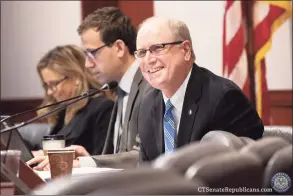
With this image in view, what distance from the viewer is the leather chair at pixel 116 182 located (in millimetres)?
645

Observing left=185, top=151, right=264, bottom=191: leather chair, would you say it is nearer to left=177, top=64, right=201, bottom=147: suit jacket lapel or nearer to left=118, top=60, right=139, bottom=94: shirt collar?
left=177, top=64, right=201, bottom=147: suit jacket lapel

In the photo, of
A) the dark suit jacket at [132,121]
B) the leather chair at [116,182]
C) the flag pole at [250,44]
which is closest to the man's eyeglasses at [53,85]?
the dark suit jacket at [132,121]

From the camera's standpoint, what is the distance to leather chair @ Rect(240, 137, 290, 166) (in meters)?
0.80

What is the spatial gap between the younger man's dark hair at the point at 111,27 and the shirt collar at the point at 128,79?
106mm

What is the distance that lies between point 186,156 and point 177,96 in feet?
4.35

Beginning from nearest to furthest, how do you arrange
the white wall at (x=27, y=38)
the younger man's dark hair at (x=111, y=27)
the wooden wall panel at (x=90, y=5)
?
the younger man's dark hair at (x=111, y=27), the wooden wall panel at (x=90, y=5), the white wall at (x=27, y=38)

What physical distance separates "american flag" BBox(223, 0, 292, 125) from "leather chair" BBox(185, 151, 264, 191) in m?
2.93

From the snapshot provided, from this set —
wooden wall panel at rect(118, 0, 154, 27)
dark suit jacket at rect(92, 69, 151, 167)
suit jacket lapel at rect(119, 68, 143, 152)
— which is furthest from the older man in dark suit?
wooden wall panel at rect(118, 0, 154, 27)

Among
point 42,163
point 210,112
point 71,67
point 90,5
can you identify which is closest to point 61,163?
point 42,163

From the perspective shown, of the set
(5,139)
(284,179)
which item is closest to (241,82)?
(5,139)

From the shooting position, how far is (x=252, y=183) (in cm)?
78

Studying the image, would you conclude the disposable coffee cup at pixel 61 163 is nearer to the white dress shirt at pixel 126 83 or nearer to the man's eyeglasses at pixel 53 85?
the white dress shirt at pixel 126 83

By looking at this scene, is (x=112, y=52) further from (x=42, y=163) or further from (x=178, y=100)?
(x=178, y=100)

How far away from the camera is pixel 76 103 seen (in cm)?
356
